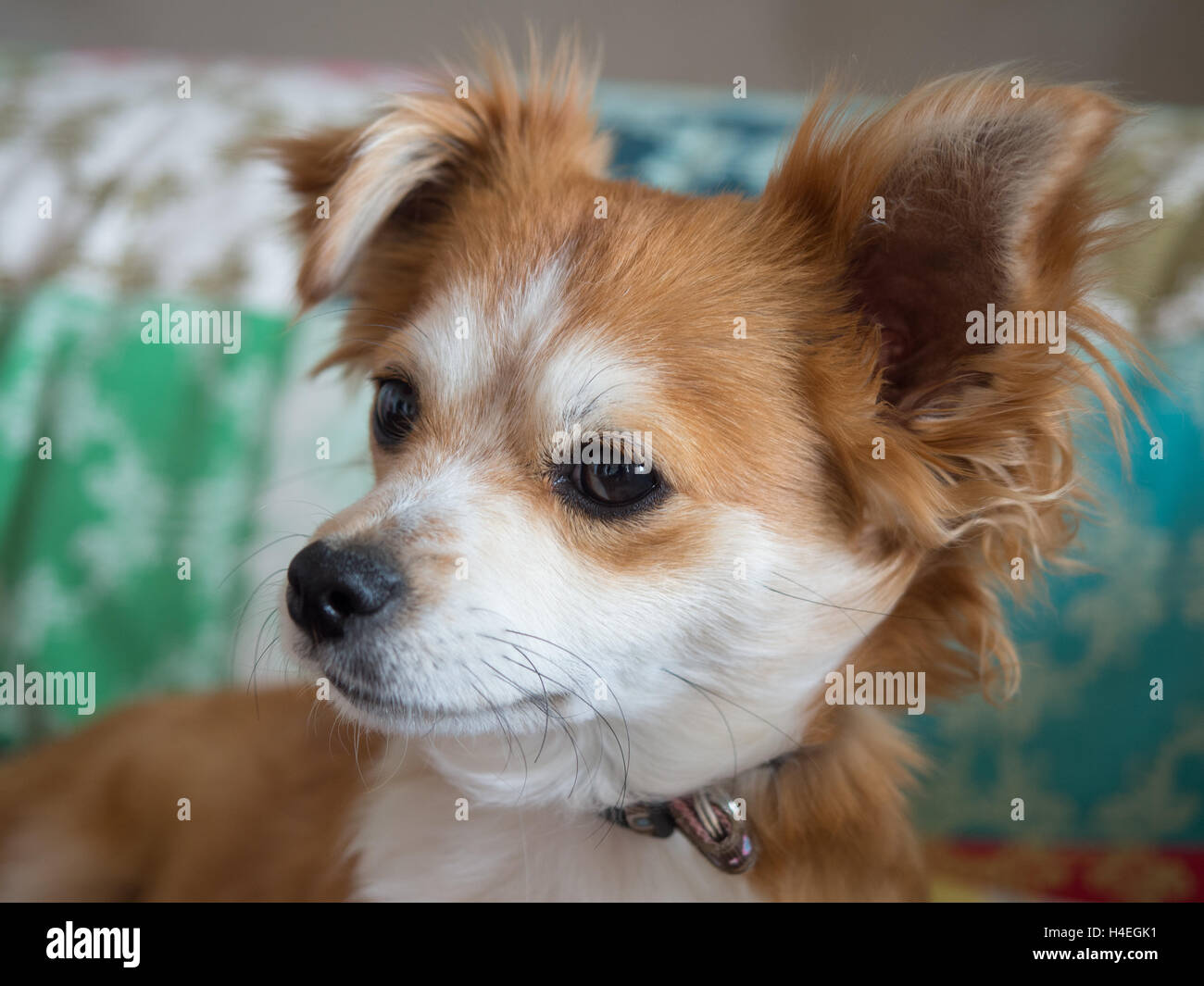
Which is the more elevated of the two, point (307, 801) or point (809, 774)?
point (809, 774)

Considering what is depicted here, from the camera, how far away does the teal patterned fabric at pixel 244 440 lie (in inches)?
83.3

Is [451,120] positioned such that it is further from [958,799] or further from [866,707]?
[958,799]

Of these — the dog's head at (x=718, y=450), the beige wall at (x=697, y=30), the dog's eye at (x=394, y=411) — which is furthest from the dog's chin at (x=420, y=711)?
the beige wall at (x=697, y=30)

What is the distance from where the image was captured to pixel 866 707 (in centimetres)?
150

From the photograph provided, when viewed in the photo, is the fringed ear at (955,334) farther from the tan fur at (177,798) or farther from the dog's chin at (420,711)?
the tan fur at (177,798)

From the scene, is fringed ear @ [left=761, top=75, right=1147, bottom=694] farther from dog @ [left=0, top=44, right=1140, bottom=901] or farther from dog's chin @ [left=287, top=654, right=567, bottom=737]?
dog's chin @ [left=287, top=654, right=567, bottom=737]

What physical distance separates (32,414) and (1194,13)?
2.97 meters

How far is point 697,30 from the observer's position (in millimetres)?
3129

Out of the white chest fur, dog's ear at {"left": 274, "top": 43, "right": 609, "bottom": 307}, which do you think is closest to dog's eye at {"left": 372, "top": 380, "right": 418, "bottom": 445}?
dog's ear at {"left": 274, "top": 43, "right": 609, "bottom": 307}

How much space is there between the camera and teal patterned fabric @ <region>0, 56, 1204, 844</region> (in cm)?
212

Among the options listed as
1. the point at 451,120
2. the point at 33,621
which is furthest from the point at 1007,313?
the point at 33,621

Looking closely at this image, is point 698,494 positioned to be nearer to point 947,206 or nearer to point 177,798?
point 947,206

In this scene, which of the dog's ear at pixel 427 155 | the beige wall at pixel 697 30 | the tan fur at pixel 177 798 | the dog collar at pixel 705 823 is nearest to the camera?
the dog collar at pixel 705 823

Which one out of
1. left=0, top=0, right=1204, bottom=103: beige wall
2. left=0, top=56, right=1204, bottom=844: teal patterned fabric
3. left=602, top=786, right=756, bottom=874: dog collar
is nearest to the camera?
left=602, top=786, right=756, bottom=874: dog collar
